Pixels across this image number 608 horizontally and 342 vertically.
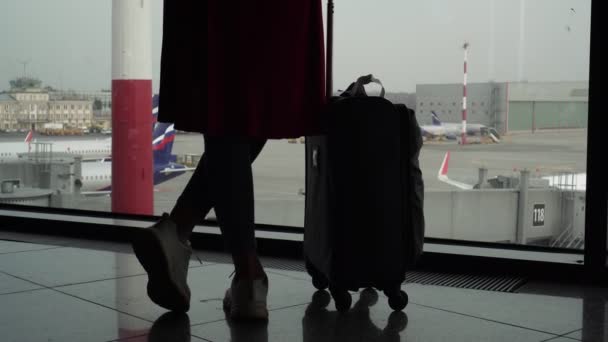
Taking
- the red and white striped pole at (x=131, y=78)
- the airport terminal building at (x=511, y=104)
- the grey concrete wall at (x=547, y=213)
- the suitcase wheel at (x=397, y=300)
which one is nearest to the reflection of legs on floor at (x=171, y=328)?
the suitcase wheel at (x=397, y=300)

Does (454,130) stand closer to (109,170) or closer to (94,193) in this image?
(94,193)

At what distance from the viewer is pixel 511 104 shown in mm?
2188

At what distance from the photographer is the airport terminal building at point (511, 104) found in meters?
1.97

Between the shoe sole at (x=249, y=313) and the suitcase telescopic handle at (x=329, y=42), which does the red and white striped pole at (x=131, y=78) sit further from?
the shoe sole at (x=249, y=313)

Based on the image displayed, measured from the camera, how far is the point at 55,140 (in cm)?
382

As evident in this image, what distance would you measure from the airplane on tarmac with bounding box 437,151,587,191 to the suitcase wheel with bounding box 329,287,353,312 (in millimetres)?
799

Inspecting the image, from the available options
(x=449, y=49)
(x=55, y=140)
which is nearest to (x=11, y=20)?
(x=55, y=140)

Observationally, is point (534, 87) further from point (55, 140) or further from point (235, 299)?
point (55, 140)

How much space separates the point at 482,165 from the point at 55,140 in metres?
2.36

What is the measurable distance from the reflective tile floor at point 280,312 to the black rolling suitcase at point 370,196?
0.33 feet

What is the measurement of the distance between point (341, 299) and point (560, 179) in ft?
3.21

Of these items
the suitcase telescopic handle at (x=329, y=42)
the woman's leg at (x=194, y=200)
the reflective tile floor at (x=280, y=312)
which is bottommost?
the reflective tile floor at (x=280, y=312)

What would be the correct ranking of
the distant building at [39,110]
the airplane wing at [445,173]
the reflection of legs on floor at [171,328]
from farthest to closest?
the distant building at [39,110] → the airplane wing at [445,173] → the reflection of legs on floor at [171,328]

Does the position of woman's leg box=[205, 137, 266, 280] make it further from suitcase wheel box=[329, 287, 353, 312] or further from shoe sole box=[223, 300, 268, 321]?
suitcase wheel box=[329, 287, 353, 312]
